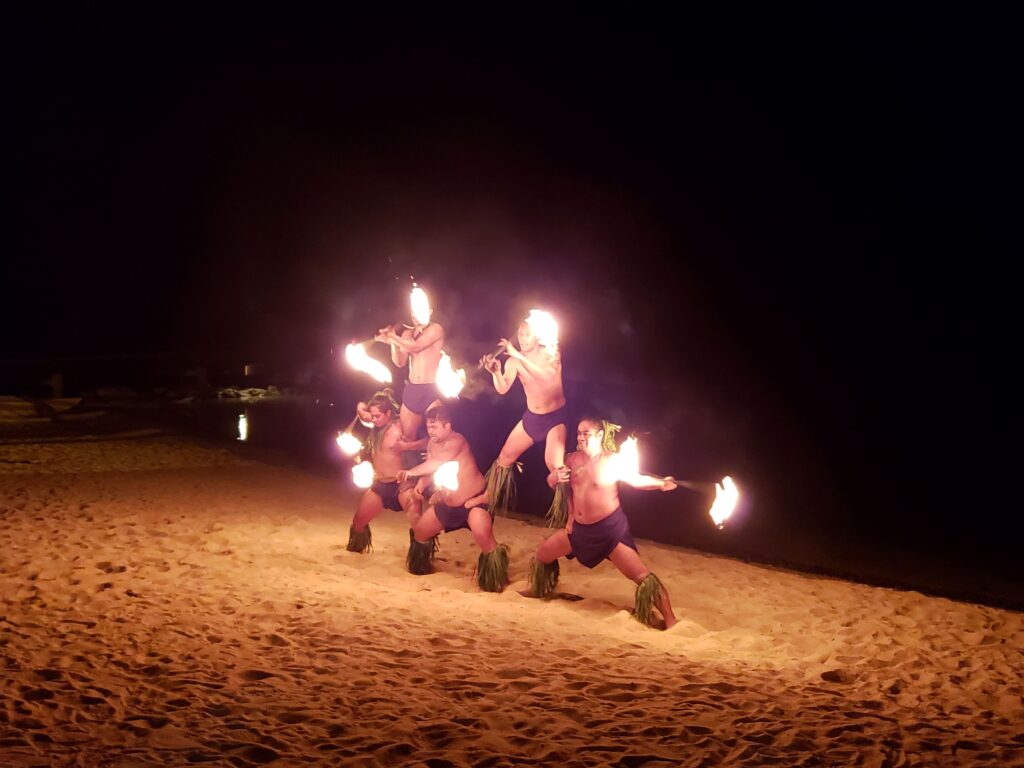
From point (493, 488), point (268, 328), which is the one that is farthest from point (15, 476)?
point (268, 328)

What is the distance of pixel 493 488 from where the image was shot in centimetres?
750

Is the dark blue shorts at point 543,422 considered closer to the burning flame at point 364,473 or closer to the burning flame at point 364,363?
the burning flame at point 364,363

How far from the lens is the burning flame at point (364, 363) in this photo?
26.7ft

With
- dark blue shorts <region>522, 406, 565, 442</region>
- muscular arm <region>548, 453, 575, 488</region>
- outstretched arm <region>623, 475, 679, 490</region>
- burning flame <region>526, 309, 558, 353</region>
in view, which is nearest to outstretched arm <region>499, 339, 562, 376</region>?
burning flame <region>526, 309, 558, 353</region>

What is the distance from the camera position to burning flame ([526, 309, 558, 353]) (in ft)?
23.4

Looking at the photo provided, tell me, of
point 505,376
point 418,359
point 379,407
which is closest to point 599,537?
point 505,376

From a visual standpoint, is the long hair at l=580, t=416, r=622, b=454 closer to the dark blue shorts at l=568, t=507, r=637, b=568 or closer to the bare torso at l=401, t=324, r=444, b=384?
the dark blue shorts at l=568, t=507, r=637, b=568

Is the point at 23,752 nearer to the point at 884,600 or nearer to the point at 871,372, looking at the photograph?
the point at 884,600

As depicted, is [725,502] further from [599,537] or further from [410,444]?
[410,444]

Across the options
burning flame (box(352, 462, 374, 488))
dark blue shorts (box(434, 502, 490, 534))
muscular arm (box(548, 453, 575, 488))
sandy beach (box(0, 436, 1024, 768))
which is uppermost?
muscular arm (box(548, 453, 575, 488))

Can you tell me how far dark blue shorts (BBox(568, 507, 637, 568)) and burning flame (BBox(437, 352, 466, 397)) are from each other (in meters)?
1.50

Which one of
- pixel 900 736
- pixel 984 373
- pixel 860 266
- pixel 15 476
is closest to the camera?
pixel 900 736

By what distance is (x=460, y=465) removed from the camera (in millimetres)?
7496

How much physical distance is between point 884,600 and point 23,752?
6.04 m
